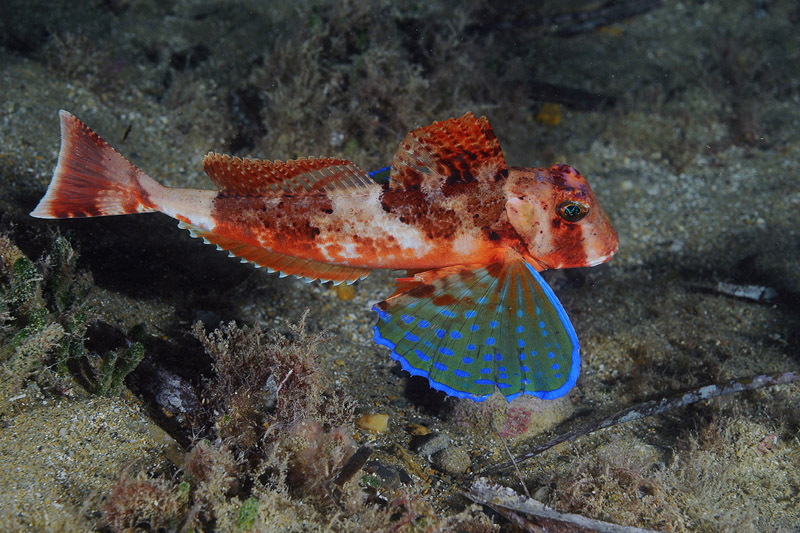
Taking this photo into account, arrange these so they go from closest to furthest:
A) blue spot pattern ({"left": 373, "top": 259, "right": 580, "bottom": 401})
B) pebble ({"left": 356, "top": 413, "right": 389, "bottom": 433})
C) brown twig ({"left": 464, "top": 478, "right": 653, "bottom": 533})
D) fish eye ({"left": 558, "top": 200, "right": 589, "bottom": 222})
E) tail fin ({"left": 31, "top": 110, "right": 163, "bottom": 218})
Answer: brown twig ({"left": 464, "top": 478, "right": 653, "bottom": 533}), blue spot pattern ({"left": 373, "top": 259, "right": 580, "bottom": 401}), tail fin ({"left": 31, "top": 110, "right": 163, "bottom": 218}), fish eye ({"left": 558, "top": 200, "right": 589, "bottom": 222}), pebble ({"left": 356, "top": 413, "right": 389, "bottom": 433})

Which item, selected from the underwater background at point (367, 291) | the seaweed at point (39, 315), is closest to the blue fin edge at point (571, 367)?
the underwater background at point (367, 291)

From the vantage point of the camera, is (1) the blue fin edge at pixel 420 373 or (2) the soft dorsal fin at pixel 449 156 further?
(2) the soft dorsal fin at pixel 449 156

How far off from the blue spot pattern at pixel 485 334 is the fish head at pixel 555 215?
0.84 feet

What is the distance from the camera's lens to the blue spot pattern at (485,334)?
2.90m

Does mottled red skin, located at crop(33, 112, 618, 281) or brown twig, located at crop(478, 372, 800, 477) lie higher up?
mottled red skin, located at crop(33, 112, 618, 281)

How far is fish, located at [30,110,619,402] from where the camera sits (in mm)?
3203

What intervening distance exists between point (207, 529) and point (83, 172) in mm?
2381

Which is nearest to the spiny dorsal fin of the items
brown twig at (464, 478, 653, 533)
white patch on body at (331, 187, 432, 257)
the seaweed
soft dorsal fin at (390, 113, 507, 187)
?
white patch on body at (331, 187, 432, 257)

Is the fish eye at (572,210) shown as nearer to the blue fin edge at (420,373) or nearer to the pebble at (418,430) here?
the blue fin edge at (420,373)

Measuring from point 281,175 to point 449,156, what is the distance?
1162 mm

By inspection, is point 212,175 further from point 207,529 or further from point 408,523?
point 408,523

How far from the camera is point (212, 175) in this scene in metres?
3.45

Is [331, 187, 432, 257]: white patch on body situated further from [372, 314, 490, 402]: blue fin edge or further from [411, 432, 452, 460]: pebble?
[411, 432, 452, 460]: pebble

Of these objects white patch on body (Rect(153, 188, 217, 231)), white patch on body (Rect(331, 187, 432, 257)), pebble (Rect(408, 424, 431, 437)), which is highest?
white patch on body (Rect(153, 188, 217, 231))
